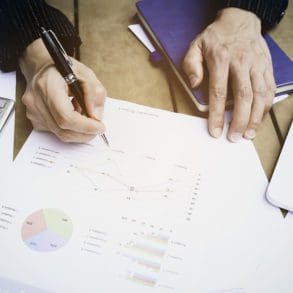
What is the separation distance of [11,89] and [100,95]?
0.17 meters

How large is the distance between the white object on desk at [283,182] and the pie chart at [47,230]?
0.93ft

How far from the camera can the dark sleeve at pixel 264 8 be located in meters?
0.70

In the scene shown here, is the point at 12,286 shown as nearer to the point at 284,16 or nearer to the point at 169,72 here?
the point at 169,72

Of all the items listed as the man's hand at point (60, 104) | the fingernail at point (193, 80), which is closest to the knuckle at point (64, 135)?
the man's hand at point (60, 104)

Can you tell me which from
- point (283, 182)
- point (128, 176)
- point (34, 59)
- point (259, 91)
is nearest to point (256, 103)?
point (259, 91)

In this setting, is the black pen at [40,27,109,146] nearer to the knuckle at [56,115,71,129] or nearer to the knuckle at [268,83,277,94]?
the knuckle at [56,115,71,129]

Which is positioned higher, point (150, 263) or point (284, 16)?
point (284, 16)

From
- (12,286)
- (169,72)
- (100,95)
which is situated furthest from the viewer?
(169,72)

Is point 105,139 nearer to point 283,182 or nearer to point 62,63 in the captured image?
point 62,63

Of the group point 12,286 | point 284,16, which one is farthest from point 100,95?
point 284,16

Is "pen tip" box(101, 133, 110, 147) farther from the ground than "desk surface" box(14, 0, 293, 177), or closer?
closer

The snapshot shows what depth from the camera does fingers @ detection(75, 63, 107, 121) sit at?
549 millimetres

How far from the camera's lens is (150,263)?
0.47 m

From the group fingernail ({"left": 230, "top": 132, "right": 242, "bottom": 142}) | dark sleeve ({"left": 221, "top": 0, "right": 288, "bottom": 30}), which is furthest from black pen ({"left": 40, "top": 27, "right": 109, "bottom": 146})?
dark sleeve ({"left": 221, "top": 0, "right": 288, "bottom": 30})
